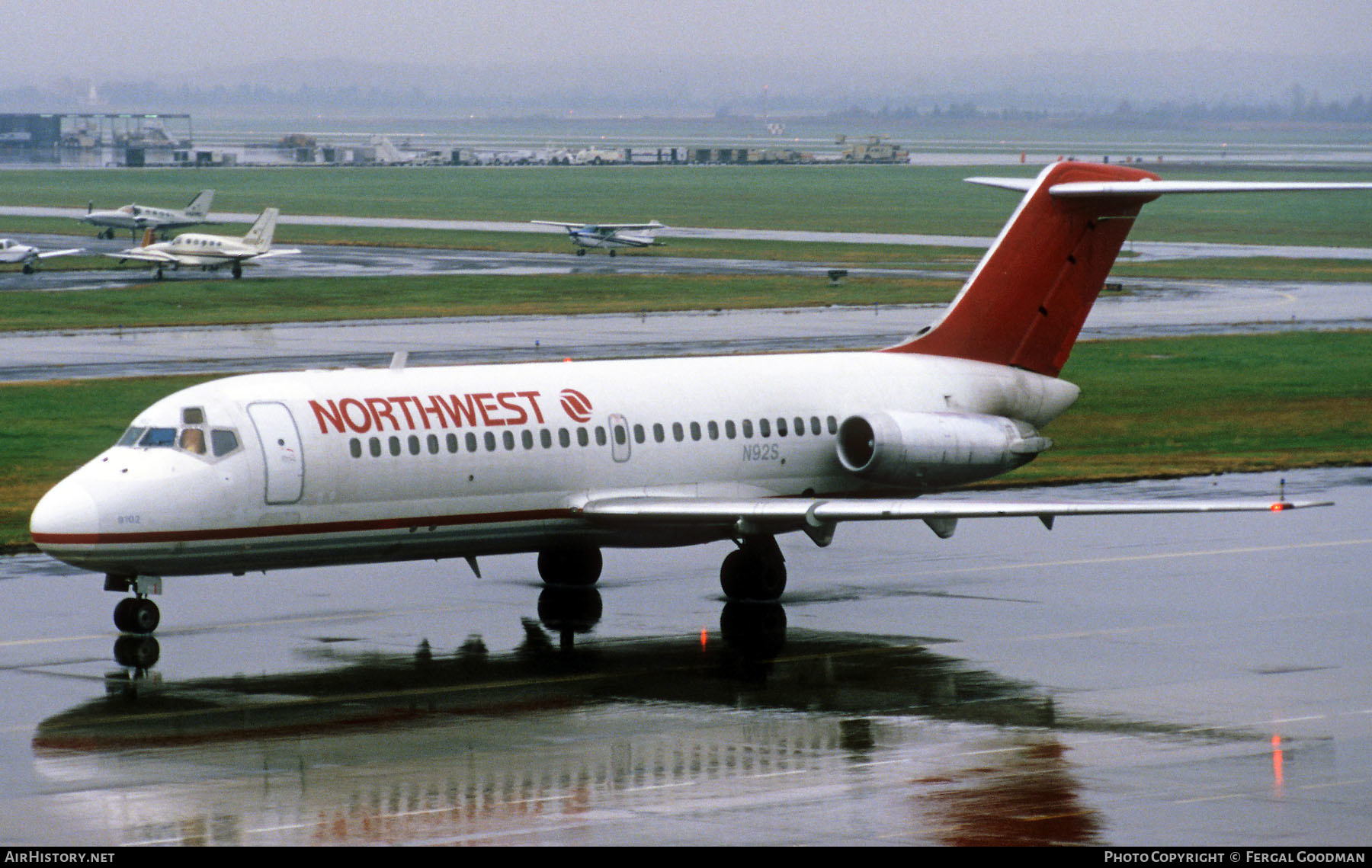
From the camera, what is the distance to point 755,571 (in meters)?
31.6

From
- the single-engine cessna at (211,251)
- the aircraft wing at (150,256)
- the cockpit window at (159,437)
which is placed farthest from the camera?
the single-engine cessna at (211,251)

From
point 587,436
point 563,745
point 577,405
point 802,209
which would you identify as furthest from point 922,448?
point 802,209

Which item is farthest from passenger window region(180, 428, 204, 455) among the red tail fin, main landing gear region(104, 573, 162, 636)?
the red tail fin

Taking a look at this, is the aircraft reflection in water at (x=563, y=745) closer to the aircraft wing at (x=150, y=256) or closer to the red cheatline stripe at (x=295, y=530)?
the red cheatline stripe at (x=295, y=530)

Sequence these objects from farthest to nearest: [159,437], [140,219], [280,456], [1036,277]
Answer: [140,219]
[1036,277]
[159,437]
[280,456]

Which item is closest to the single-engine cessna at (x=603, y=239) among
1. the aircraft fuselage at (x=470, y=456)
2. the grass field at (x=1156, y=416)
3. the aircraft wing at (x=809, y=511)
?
the grass field at (x=1156, y=416)

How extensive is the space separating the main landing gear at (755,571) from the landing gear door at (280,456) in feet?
23.0

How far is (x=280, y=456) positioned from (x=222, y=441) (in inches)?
30.8

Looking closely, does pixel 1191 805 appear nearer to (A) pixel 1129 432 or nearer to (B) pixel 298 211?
(A) pixel 1129 432

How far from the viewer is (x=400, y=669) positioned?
1067 inches

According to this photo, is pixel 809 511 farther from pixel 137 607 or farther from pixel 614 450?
pixel 137 607

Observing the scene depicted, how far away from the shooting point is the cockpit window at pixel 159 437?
27922 millimetres

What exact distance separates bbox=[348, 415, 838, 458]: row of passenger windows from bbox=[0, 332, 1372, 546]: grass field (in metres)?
10.9

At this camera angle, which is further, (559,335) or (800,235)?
(800,235)
